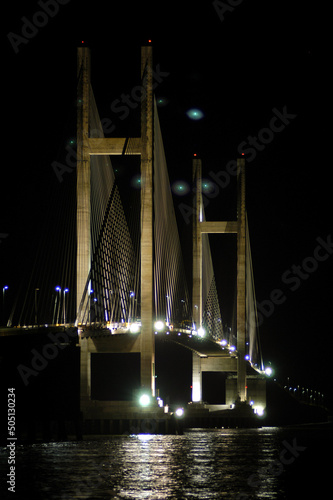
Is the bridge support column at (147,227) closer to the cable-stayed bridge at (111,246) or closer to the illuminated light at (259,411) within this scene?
the cable-stayed bridge at (111,246)

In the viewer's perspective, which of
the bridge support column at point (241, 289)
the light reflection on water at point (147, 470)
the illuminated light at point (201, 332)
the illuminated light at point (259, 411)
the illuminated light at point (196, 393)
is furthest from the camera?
the illuminated light at point (259, 411)

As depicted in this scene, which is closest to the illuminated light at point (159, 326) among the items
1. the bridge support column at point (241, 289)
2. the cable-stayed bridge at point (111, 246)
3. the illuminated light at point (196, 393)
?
the cable-stayed bridge at point (111, 246)

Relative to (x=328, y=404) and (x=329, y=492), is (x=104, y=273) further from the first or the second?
(x=328, y=404)

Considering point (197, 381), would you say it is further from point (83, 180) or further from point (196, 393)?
point (83, 180)

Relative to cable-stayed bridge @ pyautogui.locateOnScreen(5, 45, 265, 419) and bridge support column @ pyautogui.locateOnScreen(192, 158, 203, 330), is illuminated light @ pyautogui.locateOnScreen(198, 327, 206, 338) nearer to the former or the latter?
bridge support column @ pyautogui.locateOnScreen(192, 158, 203, 330)

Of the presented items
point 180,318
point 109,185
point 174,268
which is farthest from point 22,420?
point 180,318

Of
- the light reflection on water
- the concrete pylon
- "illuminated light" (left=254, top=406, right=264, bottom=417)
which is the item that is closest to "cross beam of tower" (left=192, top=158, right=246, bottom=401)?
"illuminated light" (left=254, top=406, right=264, bottom=417)

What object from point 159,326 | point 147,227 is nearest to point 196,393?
point 159,326
